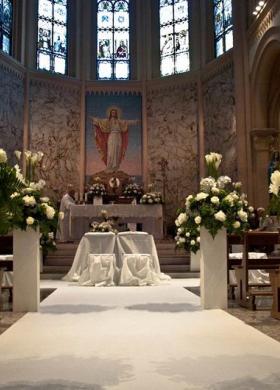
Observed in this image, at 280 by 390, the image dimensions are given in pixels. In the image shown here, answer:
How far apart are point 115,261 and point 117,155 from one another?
9627 mm

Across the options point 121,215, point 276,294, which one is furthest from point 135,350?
point 121,215

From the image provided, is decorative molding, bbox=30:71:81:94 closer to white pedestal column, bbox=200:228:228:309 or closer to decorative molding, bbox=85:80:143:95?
decorative molding, bbox=85:80:143:95

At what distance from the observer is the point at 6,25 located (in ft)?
60.8

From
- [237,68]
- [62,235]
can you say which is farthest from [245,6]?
[62,235]

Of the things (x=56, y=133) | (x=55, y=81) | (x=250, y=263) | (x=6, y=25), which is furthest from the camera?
(x=55, y=81)

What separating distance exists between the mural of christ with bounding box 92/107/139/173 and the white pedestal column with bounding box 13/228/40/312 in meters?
12.5

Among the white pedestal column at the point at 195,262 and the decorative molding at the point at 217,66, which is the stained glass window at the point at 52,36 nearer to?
the decorative molding at the point at 217,66

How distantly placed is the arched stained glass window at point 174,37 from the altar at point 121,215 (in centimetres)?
740

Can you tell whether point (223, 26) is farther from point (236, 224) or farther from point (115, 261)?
point (236, 224)

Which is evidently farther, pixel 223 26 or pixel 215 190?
pixel 223 26

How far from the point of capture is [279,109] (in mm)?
16359

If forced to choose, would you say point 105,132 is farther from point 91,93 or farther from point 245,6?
point 245,6

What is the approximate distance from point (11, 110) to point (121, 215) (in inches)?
248

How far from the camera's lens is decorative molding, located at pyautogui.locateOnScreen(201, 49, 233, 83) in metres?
17.4
